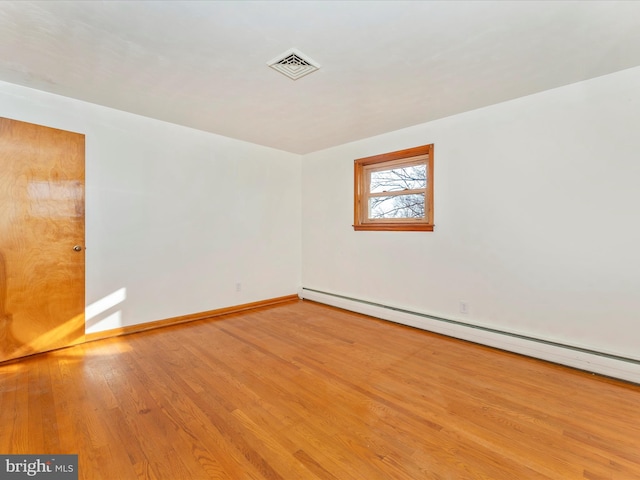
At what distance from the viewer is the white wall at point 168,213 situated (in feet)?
9.89

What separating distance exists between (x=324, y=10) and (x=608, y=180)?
2.57 meters

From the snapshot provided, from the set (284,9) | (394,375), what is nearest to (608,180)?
(394,375)

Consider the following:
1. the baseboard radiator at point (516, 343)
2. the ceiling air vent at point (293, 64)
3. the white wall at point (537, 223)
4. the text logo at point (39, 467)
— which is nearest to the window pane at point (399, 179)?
the white wall at point (537, 223)

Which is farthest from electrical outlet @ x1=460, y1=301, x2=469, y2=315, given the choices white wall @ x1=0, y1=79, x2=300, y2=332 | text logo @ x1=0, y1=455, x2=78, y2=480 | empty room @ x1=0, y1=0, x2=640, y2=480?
text logo @ x1=0, y1=455, x2=78, y2=480

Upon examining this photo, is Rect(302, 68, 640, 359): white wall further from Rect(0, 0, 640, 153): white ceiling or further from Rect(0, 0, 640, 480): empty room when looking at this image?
Rect(0, 0, 640, 153): white ceiling

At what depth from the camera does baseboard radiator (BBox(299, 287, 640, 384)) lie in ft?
7.57

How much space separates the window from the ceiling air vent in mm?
1783

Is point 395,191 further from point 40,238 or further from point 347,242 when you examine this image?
point 40,238

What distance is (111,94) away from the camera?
9.07 ft

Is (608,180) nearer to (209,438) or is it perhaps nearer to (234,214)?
(209,438)

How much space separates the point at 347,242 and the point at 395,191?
101 cm

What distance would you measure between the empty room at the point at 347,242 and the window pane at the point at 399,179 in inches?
1.2

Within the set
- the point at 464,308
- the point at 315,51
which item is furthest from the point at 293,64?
the point at 464,308

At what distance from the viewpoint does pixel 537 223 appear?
8.89 ft
